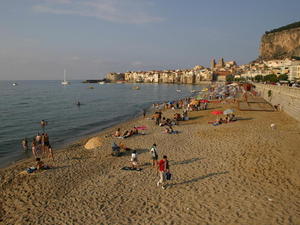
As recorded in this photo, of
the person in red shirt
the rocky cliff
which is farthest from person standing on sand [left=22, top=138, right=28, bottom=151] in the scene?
the rocky cliff

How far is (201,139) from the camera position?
14.0 meters

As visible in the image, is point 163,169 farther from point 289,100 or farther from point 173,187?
point 289,100

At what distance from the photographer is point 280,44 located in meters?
135

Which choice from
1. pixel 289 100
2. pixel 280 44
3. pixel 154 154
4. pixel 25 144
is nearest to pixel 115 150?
pixel 154 154

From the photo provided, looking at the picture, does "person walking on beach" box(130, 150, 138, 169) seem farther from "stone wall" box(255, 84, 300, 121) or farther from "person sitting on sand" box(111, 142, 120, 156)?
"stone wall" box(255, 84, 300, 121)

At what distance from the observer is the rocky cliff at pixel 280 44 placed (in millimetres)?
126375

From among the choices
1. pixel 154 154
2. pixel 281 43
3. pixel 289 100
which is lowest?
pixel 154 154

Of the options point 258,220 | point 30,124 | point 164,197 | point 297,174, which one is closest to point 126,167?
point 164,197

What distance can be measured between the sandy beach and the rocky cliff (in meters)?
127

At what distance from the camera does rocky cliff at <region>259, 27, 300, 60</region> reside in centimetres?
12638

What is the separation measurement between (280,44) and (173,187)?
15224 centimetres

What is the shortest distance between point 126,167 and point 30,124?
1818 cm

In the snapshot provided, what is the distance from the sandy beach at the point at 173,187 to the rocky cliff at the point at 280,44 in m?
127

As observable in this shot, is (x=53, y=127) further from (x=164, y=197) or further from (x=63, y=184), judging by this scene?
(x=164, y=197)
